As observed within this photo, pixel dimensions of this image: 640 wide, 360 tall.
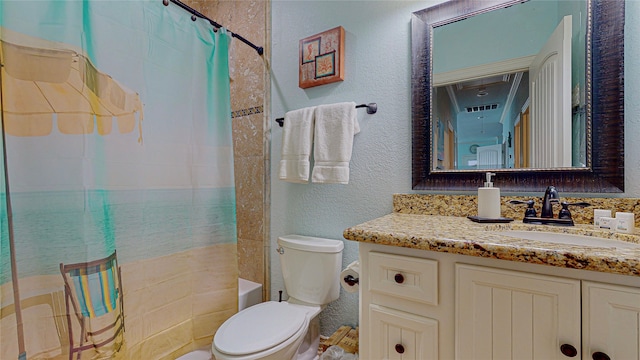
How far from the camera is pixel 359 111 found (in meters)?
1.45

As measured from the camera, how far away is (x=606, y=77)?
3.13 ft

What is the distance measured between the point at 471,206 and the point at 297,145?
88cm

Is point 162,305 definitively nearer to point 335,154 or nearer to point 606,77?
point 335,154

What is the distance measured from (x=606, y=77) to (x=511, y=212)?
1.84 feet

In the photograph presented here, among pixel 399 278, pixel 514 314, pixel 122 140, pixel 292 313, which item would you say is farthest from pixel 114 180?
pixel 514 314

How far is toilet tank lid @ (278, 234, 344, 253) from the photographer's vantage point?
1.36m

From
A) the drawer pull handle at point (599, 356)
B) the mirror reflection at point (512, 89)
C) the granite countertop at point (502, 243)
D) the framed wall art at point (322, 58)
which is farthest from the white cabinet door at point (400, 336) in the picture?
the framed wall art at point (322, 58)

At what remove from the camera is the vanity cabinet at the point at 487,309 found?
58 cm

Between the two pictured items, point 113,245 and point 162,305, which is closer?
point 113,245

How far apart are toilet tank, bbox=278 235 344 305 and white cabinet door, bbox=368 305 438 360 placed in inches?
20.9

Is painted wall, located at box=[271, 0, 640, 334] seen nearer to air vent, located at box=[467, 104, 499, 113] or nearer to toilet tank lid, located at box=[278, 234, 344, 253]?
toilet tank lid, located at box=[278, 234, 344, 253]

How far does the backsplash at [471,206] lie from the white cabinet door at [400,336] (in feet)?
1.83

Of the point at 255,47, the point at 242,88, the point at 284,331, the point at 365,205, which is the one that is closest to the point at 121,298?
the point at 284,331

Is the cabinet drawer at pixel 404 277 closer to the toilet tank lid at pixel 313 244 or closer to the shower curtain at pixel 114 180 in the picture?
the toilet tank lid at pixel 313 244
